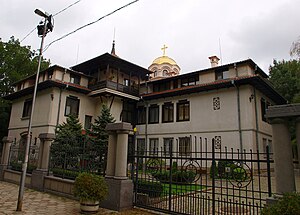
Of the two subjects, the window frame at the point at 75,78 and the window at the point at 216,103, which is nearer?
the window at the point at 216,103

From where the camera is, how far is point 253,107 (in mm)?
17375

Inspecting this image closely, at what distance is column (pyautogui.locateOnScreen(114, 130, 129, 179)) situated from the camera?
24.2 ft

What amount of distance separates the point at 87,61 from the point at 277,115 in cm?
1979

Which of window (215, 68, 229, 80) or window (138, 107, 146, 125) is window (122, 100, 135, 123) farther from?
window (215, 68, 229, 80)

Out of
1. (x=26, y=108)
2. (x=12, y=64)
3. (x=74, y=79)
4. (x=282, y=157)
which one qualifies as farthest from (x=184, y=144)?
(x=12, y=64)

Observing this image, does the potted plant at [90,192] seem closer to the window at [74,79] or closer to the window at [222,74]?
the window at [222,74]

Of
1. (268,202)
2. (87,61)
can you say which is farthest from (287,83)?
(268,202)

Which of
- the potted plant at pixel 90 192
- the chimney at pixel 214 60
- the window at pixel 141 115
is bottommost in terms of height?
the potted plant at pixel 90 192

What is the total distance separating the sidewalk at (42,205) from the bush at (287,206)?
387 cm

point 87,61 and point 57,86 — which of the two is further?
point 87,61

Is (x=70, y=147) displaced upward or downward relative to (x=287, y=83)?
downward

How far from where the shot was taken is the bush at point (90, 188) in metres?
6.89

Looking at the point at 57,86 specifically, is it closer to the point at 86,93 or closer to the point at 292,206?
the point at 86,93

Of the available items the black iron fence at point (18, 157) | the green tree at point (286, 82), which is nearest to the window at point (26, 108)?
the black iron fence at point (18, 157)
